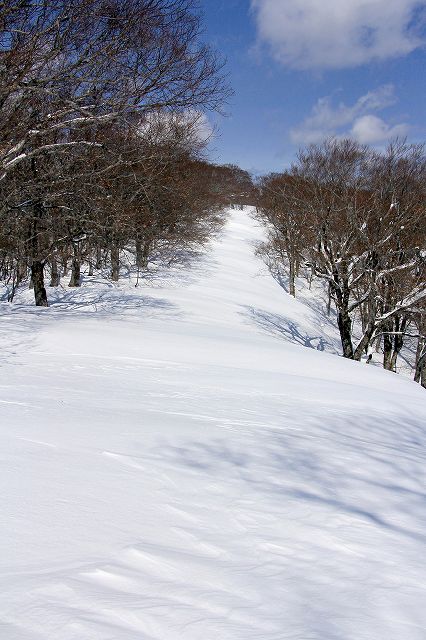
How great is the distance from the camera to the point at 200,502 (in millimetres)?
2418

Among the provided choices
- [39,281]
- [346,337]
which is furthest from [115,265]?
[346,337]

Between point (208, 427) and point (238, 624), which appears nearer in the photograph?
point (238, 624)

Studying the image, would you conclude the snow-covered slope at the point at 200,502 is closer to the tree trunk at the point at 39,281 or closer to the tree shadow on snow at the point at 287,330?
the tree trunk at the point at 39,281

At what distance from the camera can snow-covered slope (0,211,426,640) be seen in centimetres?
156

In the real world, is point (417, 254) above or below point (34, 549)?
above

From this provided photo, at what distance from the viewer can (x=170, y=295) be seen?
14.0m

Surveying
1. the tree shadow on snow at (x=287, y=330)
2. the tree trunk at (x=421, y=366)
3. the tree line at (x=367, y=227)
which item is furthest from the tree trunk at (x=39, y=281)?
the tree trunk at (x=421, y=366)

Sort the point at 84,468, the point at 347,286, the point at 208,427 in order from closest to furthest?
the point at 84,468 → the point at 208,427 → the point at 347,286

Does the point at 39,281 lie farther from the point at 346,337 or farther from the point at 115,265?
the point at 346,337

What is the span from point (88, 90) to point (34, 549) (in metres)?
6.46

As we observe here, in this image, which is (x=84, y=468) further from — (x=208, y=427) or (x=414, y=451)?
(x=414, y=451)

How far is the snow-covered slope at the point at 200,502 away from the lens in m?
1.56

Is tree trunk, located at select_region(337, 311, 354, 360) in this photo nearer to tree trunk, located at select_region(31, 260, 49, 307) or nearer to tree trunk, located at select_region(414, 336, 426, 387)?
tree trunk, located at select_region(414, 336, 426, 387)

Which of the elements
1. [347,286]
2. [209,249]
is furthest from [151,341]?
[209,249]
